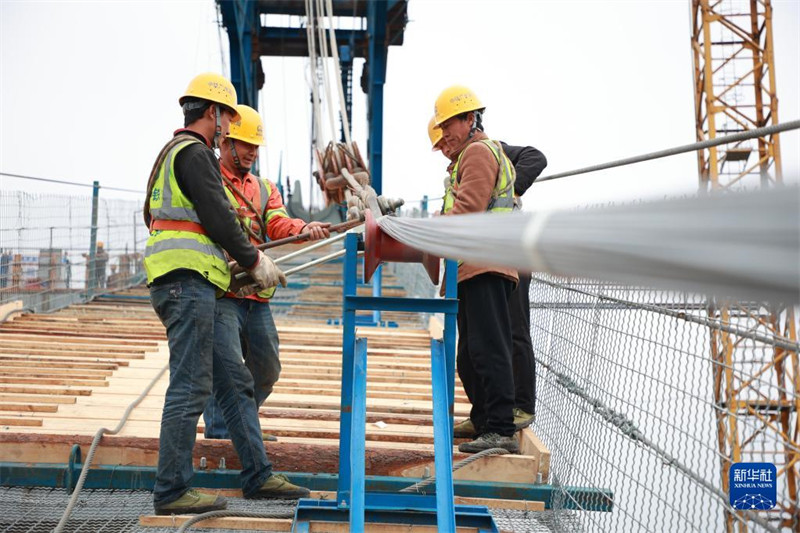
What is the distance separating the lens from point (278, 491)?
144 inches

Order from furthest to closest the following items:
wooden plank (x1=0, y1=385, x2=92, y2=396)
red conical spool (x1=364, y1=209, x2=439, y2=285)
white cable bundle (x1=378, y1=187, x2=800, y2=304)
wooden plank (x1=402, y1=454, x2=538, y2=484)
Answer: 1. wooden plank (x1=0, y1=385, x2=92, y2=396)
2. wooden plank (x1=402, y1=454, x2=538, y2=484)
3. red conical spool (x1=364, y1=209, x2=439, y2=285)
4. white cable bundle (x1=378, y1=187, x2=800, y2=304)

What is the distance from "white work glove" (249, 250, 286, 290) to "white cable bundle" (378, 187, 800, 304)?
2.33 metres

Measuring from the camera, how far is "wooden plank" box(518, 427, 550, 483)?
3.90m

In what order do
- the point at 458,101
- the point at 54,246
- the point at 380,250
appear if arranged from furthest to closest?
the point at 54,246, the point at 458,101, the point at 380,250

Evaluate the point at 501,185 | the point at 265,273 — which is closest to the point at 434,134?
the point at 501,185

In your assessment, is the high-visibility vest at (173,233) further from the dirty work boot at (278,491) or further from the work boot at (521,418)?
the work boot at (521,418)

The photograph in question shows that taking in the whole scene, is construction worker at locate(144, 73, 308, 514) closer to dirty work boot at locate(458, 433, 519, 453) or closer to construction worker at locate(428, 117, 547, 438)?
dirty work boot at locate(458, 433, 519, 453)

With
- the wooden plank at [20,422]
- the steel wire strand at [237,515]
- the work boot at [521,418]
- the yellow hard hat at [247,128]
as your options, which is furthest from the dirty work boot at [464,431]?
the wooden plank at [20,422]

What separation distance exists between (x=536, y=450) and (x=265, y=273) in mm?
1665

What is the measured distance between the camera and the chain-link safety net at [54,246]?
8.54 meters

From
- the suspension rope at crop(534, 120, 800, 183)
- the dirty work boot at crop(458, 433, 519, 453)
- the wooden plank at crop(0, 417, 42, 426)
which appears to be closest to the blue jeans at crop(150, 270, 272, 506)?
the wooden plank at crop(0, 417, 42, 426)

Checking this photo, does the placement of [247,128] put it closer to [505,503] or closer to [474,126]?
[474,126]

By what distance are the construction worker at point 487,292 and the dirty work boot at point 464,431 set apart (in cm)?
28

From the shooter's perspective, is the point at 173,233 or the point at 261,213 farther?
the point at 261,213
